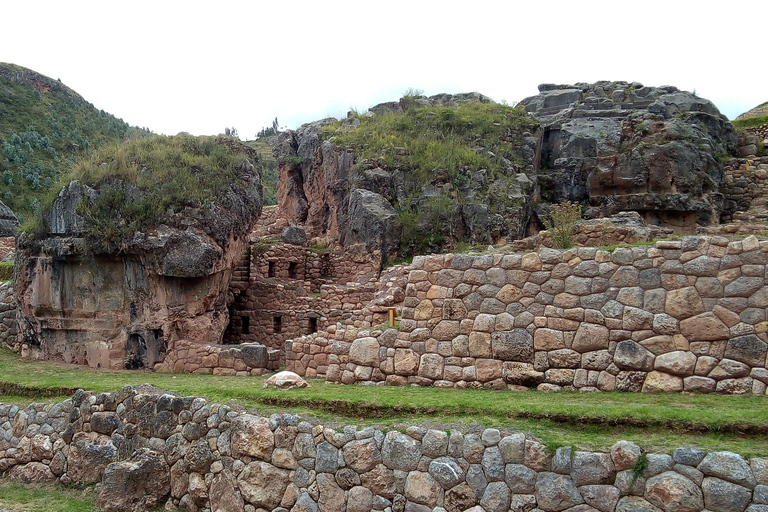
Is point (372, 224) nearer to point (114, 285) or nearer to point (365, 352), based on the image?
point (114, 285)

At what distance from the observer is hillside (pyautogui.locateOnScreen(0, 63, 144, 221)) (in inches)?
1574

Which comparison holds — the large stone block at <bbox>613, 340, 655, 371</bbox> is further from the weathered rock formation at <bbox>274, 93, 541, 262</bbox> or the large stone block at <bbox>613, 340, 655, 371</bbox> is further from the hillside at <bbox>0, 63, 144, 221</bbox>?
the hillside at <bbox>0, 63, 144, 221</bbox>

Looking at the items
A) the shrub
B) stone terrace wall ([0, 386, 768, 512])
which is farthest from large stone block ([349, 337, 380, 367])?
the shrub

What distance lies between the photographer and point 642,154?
803 inches

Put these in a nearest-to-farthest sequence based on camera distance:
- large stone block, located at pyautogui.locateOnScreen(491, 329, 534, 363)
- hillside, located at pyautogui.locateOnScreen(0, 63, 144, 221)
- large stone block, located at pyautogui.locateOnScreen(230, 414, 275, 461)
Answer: large stone block, located at pyautogui.locateOnScreen(230, 414, 275, 461) → large stone block, located at pyautogui.locateOnScreen(491, 329, 534, 363) → hillside, located at pyautogui.locateOnScreen(0, 63, 144, 221)

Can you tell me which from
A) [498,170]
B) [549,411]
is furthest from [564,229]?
[498,170]

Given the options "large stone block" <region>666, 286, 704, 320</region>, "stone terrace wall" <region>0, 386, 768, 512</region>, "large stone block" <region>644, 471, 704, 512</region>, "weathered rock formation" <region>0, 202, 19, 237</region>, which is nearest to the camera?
"large stone block" <region>644, 471, 704, 512</region>

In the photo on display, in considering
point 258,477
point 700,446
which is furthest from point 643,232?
point 258,477

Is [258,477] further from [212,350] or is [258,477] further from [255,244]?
[255,244]

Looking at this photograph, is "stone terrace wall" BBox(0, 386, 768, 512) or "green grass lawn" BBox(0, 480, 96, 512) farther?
"green grass lawn" BBox(0, 480, 96, 512)

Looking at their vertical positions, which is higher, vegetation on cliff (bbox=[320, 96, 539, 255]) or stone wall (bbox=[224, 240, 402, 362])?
vegetation on cliff (bbox=[320, 96, 539, 255])

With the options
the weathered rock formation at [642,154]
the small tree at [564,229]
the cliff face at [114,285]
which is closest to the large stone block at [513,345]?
the small tree at [564,229]

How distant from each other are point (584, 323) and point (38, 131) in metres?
49.7

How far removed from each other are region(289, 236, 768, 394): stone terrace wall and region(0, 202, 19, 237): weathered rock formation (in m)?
23.9
